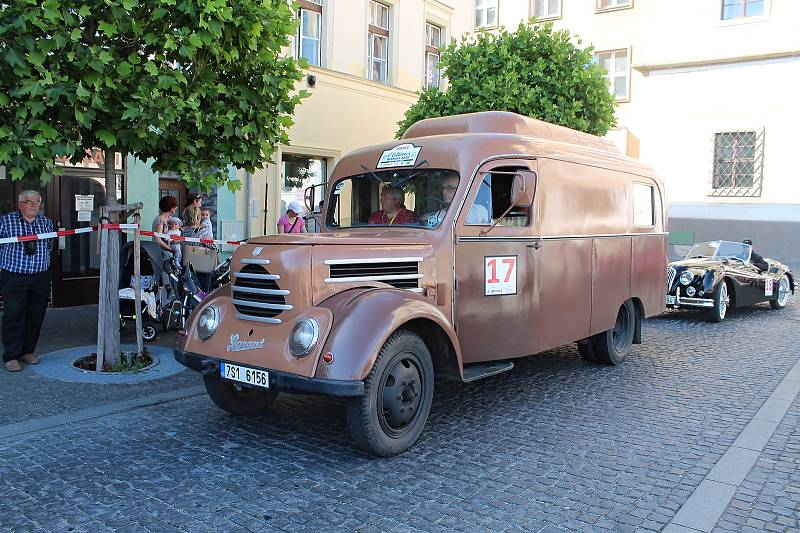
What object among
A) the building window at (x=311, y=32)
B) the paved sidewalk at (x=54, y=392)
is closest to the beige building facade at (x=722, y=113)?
the building window at (x=311, y=32)

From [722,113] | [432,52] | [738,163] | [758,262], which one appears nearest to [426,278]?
[758,262]

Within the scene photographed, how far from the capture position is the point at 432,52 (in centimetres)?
1811

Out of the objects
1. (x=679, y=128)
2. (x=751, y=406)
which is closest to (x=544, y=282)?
(x=751, y=406)

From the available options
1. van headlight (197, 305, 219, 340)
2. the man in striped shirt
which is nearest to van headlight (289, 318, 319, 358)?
van headlight (197, 305, 219, 340)

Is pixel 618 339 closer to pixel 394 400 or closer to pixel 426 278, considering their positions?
pixel 426 278

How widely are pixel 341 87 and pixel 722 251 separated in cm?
857

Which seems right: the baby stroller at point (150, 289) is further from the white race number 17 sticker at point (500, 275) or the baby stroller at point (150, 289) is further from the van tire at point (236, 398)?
the white race number 17 sticker at point (500, 275)

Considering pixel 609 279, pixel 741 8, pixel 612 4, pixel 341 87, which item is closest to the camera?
pixel 609 279

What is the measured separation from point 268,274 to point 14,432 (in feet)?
7.73

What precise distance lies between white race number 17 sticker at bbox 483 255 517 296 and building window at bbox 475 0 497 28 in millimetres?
25140

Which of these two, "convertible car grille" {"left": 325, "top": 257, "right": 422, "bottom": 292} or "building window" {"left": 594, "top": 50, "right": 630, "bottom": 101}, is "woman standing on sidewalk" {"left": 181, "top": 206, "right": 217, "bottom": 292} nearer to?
"convertible car grille" {"left": 325, "top": 257, "right": 422, "bottom": 292}

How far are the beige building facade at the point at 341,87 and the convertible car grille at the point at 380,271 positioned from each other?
347 inches

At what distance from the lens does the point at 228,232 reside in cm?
1321

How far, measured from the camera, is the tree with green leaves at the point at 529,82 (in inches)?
509
